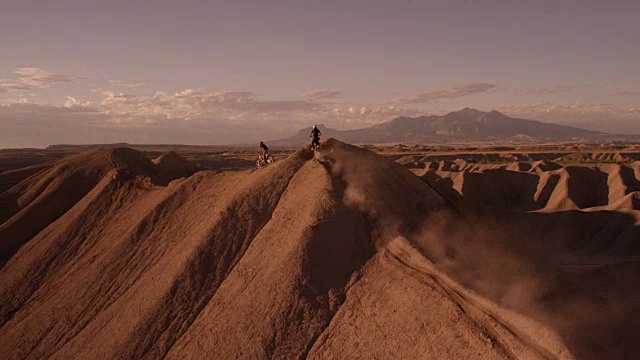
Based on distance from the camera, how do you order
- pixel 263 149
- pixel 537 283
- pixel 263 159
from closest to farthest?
pixel 537 283 → pixel 263 149 → pixel 263 159

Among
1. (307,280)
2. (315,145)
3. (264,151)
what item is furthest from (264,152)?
(307,280)

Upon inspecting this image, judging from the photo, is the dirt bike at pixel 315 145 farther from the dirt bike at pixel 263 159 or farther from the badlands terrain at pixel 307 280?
the dirt bike at pixel 263 159

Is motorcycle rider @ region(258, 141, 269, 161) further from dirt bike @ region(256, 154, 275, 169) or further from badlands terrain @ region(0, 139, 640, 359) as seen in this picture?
badlands terrain @ region(0, 139, 640, 359)

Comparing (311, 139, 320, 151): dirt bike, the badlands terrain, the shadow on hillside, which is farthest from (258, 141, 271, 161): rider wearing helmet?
the shadow on hillside

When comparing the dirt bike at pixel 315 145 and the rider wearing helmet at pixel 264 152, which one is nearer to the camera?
the dirt bike at pixel 315 145

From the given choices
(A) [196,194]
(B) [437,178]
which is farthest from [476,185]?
(A) [196,194]

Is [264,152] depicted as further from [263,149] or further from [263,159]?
[263,159]

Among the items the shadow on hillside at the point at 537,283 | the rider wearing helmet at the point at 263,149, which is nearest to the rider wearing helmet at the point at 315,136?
the rider wearing helmet at the point at 263,149

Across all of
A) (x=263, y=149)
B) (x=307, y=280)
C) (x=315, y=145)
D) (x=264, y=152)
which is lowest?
(x=307, y=280)
